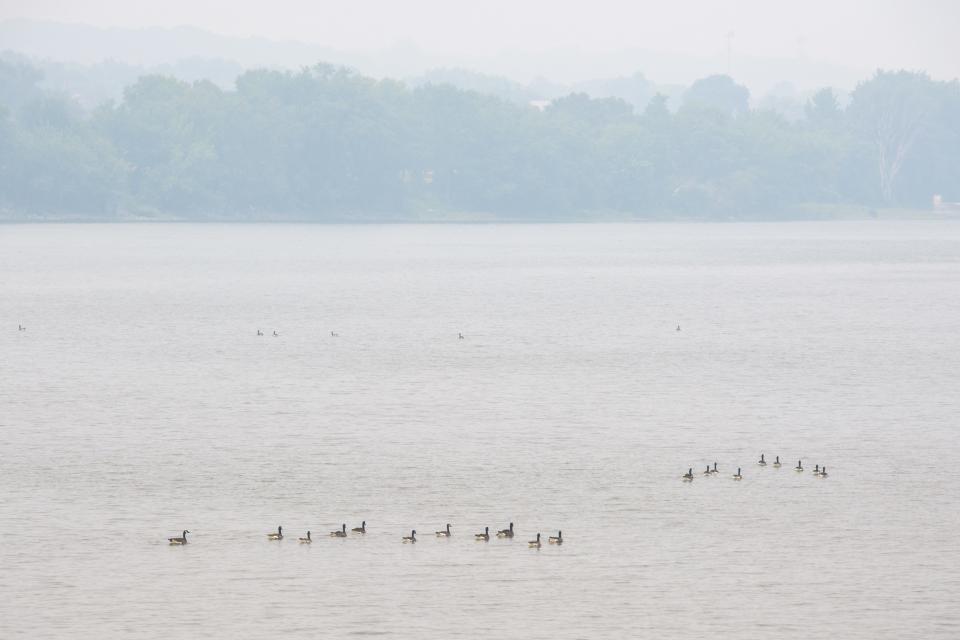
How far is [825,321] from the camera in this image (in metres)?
125

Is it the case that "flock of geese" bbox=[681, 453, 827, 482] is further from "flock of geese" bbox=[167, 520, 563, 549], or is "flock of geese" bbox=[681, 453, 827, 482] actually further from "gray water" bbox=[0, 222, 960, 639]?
"flock of geese" bbox=[167, 520, 563, 549]

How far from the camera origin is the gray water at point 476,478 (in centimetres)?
4400

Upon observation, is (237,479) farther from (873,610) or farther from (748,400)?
(748,400)

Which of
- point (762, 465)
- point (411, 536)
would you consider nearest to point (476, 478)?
point (411, 536)

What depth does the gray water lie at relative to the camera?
4400 centimetres

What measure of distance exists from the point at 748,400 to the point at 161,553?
3805 centimetres

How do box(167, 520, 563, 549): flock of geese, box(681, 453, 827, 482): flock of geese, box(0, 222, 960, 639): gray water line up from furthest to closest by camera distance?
box(681, 453, 827, 482): flock of geese, box(167, 520, 563, 549): flock of geese, box(0, 222, 960, 639): gray water

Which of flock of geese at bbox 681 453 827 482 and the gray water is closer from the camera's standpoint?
the gray water

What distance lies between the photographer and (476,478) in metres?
59.4

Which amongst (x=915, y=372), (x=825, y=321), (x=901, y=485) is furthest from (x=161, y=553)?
(x=825, y=321)

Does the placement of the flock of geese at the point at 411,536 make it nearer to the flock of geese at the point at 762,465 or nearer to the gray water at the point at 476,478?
the gray water at the point at 476,478

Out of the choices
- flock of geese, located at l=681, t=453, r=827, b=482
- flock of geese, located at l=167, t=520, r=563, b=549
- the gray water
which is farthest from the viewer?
flock of geese, located at l=681, t=453, r=827, b=482

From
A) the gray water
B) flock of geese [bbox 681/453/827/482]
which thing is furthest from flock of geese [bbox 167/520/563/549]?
flock of geese [bbox 681/453/827/482]

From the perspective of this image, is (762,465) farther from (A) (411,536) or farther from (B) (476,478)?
(A) (411,536)
